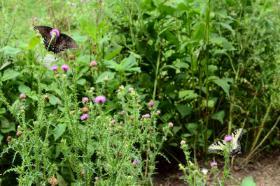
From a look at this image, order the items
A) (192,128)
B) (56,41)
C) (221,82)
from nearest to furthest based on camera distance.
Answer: (56,41)
(221,82)
(192,128)

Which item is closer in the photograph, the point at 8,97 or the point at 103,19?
the point at 8,97

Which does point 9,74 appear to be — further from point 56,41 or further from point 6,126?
point 56,41

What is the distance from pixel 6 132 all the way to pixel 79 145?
554 millimetres

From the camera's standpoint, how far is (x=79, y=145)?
242 centimetres

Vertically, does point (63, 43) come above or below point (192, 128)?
above

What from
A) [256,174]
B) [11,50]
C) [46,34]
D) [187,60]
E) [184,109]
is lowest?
[256,174]

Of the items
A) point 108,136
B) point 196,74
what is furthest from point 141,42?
point 108,136

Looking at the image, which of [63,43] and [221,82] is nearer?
[63,43]

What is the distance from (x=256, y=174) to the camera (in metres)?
3.32

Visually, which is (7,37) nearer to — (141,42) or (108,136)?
(141,42)

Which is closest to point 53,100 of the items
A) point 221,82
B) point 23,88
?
point 23,88

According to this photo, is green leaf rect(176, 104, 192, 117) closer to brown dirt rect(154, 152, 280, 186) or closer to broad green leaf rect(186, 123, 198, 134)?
broad green leaf rect(186, 123, 198, 134)

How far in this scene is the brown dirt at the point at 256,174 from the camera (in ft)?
10.6

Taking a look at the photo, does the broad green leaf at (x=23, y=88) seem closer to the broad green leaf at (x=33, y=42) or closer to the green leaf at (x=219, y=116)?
the broad green leaf at (x=33, y=42)
